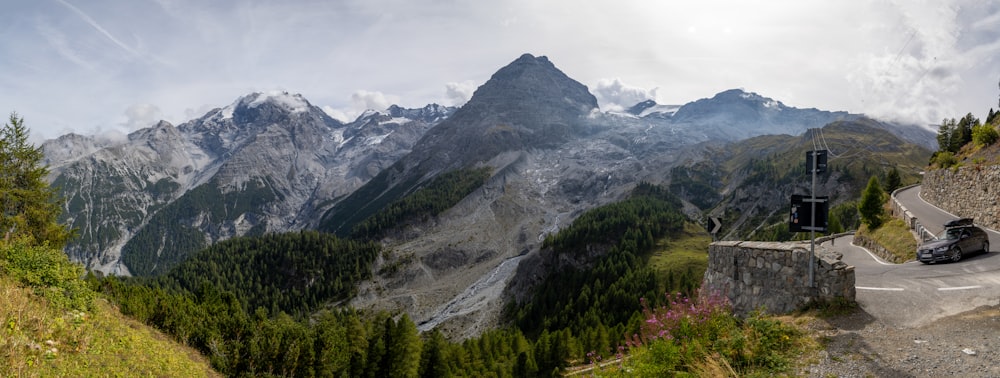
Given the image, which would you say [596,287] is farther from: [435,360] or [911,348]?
[911,348]

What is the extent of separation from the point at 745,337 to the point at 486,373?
50618 millimetres

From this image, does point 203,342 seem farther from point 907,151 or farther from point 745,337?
point 907,151

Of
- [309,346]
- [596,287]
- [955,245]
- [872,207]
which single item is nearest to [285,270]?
[596,287]

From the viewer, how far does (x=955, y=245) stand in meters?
21.3

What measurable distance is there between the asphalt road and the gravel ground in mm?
654

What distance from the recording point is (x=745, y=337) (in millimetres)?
11266

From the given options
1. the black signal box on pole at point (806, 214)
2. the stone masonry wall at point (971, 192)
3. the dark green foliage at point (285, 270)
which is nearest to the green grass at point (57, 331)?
the black signal box on pole at point (806, 214)

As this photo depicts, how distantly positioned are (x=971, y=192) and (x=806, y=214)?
3035 centimetres

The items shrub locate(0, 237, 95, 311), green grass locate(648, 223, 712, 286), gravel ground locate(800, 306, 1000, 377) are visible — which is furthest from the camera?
green grass locate(648, 223, 712, 286)

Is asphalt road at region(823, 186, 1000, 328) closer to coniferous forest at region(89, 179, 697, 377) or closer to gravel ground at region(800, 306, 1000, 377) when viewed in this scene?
gravel ground at region(800, 306, 1000, 377)

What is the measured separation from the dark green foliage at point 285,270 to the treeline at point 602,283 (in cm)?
6671

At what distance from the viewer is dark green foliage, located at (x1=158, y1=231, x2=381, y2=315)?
141375 mm

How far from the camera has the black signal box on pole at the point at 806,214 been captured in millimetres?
14375

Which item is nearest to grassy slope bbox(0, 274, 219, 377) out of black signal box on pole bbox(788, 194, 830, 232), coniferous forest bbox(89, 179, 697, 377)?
coniferous forest bbox(89, 179, 697, 377)
